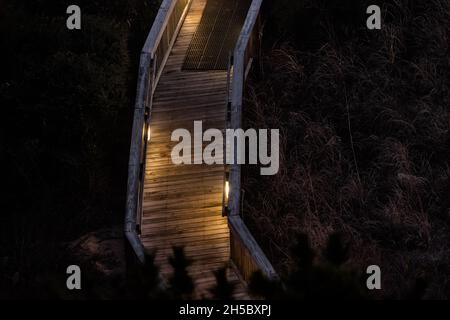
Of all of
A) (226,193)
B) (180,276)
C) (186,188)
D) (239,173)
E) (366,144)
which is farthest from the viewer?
(366,144)

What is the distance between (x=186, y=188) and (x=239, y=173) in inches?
46.4

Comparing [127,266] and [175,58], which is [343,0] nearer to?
[175,58]

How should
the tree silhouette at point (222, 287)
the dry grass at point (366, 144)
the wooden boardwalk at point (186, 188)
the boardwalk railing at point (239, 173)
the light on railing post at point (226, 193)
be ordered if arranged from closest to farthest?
the tree silhouette at point (222, 287) → the boardwalk railing at point (239, 173) → the wooden boardwalk at point (186, 188) → the light on railing post at point (226, 193) → the dry grass at point (366, 144)

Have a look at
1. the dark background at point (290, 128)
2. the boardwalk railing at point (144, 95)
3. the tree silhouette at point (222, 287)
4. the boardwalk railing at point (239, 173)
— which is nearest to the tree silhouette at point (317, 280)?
the tree silhouette at point (222, 287)

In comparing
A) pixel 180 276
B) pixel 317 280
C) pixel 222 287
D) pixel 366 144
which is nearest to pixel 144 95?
pixel 366 144

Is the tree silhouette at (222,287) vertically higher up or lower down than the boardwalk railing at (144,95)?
lower down

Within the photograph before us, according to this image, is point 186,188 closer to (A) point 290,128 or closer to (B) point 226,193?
(B) point 226,193

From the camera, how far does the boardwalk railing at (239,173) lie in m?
18.2

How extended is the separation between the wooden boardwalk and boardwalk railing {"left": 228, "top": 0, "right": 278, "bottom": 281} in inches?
14.6

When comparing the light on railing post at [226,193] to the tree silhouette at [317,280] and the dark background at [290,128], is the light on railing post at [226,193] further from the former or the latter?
the tree silhouette at [317,280]

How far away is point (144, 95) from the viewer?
21.8m

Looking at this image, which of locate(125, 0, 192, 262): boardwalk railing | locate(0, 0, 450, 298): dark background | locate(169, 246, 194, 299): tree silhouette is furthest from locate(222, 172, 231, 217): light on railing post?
locate(169, 246, 194, 299): tree silhouette

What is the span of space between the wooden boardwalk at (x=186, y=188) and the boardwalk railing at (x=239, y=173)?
371mm

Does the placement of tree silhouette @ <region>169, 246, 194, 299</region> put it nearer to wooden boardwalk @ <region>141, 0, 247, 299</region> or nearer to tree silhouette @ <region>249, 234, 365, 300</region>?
tree silhouette @ <region>249, 234, 365, 300</region>
